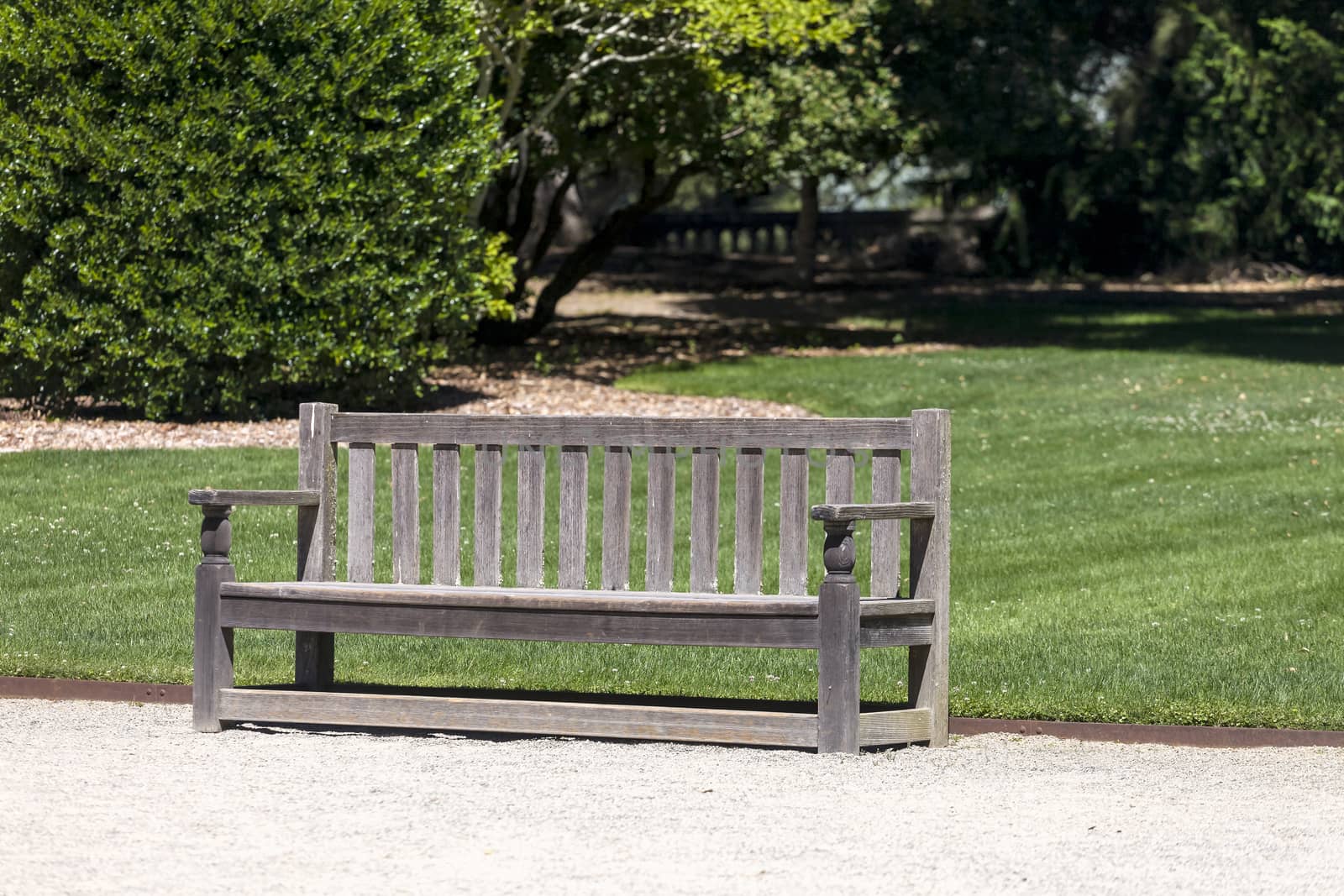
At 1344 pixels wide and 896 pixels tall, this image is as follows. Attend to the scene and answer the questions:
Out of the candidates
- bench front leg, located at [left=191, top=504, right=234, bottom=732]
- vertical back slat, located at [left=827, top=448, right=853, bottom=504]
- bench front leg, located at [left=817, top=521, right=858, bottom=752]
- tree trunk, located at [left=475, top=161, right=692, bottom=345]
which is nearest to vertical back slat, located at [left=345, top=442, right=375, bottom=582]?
bench front leg, located at [left=191, top=504, right=234, bottom=732]

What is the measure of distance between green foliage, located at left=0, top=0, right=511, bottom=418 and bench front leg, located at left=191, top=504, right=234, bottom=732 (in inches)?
313

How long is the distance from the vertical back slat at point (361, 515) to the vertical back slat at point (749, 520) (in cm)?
147

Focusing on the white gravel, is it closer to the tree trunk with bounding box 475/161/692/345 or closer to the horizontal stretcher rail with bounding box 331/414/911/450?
the horizontal stretcher rail with bounding box 331/414/911/450

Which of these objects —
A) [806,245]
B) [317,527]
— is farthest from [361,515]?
[806,245]

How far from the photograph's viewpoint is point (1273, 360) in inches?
794

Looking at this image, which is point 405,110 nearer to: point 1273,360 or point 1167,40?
point 1273,360

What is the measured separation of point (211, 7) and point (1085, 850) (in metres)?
11.4

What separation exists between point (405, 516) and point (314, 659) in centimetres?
68

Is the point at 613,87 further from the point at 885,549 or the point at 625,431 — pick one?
the point at 885,549

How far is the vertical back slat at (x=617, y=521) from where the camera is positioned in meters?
6.48

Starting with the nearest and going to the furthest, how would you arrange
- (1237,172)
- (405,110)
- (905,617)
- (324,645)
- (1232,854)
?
(1232,854), (905,617), (324,645), (405,110), (1237,172)

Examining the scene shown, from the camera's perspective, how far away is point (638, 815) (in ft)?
16.3

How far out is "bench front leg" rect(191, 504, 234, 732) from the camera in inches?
247

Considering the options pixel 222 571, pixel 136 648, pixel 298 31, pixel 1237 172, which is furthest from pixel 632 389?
pixel 1237 172
